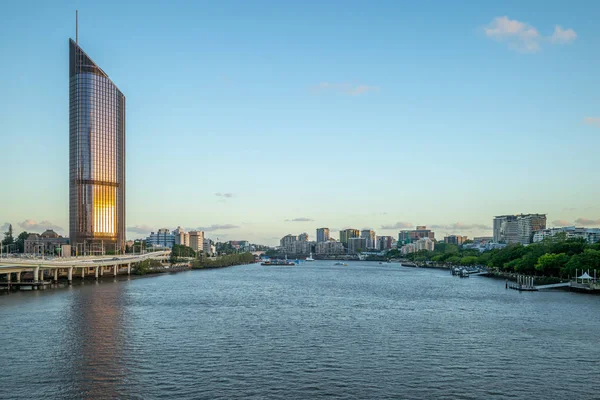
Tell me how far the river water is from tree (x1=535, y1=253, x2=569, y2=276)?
31574 mm

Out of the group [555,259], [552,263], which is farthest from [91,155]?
[555,259]

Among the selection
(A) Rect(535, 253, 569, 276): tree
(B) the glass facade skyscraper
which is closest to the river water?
(A) Rect(535, 253, 569, 276): tree

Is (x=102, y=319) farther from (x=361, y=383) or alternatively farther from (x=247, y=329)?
(x=361, y=383)

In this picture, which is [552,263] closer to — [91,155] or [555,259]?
[555,259]

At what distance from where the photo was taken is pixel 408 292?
80000mm

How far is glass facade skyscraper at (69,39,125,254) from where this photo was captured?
170 meters

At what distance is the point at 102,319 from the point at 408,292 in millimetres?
45511

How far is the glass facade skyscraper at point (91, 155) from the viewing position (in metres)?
170

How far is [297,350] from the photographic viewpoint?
1415 inches

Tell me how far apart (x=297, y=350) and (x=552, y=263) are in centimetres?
7059

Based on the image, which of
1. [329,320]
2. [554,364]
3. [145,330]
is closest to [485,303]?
[329,320]

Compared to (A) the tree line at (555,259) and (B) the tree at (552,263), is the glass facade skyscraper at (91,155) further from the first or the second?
(B) the tree at (552,263)

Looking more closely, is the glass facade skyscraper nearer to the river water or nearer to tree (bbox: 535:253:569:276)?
the river water

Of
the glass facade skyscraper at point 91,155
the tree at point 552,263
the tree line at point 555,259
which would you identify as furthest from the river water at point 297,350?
the glass facade skyscraper at point 91,155
